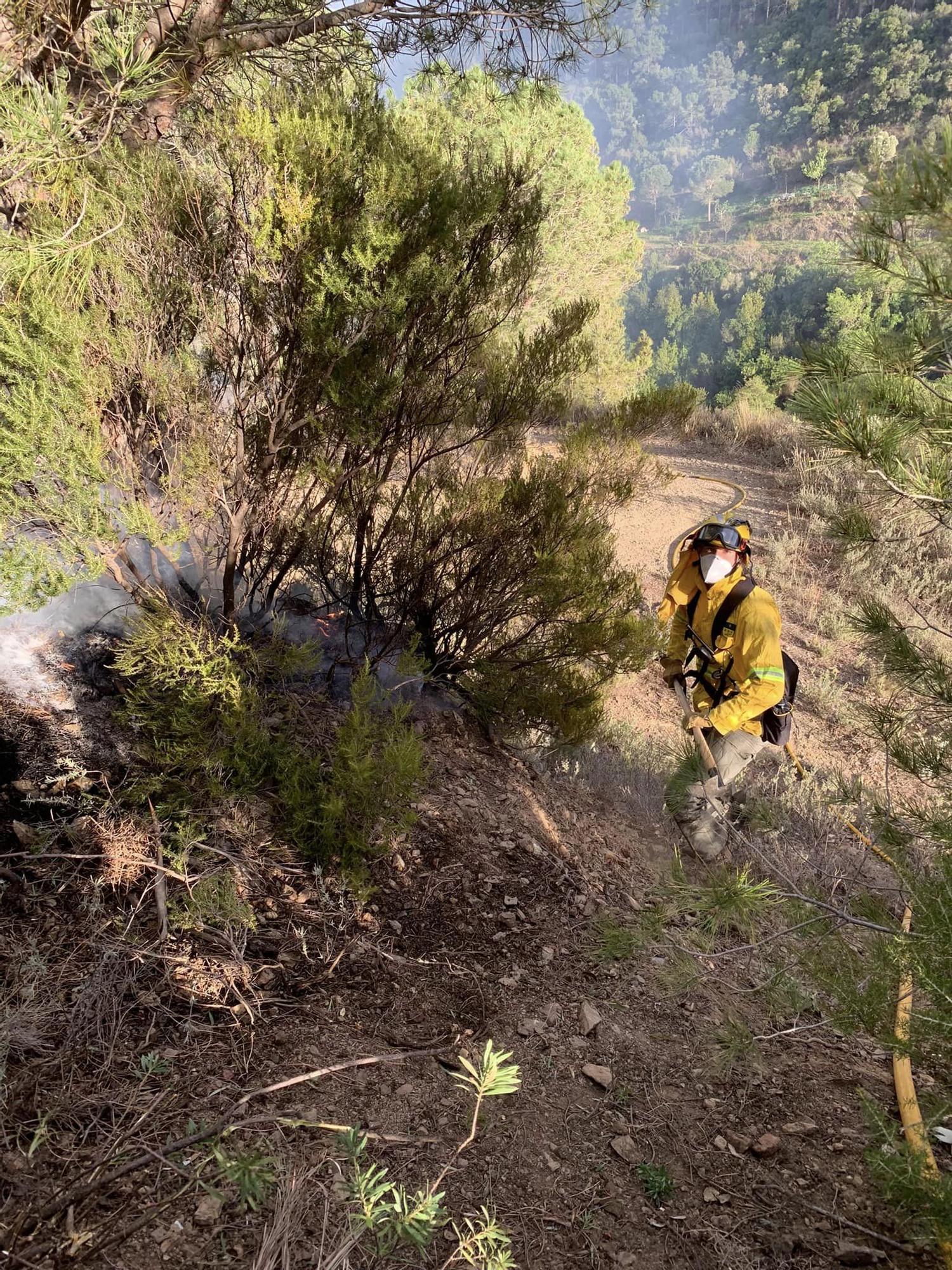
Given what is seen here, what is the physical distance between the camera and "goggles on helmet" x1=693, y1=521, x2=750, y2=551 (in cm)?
379

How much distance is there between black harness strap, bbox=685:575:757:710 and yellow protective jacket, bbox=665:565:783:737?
0.7 inches

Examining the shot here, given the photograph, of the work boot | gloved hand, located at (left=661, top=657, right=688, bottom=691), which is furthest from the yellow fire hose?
gloved hand, located at (left=661, top=657, right=688, bottom=691)

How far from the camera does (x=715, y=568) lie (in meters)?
3.79

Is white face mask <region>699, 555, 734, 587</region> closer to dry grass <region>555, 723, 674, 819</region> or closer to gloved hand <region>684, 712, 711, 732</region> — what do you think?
gloved hand <region>684, 712, 711, 732</region>

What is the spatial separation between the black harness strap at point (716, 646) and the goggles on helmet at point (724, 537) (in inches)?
7.8

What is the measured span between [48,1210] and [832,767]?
598cm

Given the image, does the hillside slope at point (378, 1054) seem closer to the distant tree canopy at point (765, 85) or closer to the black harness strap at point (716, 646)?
the black harness strap at point (716, 646)

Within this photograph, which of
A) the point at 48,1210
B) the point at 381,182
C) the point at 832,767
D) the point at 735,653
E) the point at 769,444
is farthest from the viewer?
the point at 769,444

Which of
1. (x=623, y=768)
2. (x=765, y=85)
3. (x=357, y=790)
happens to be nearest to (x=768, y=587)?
(x=623, y=768)

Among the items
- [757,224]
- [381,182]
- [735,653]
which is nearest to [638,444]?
[735,653]

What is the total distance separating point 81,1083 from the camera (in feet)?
6.05

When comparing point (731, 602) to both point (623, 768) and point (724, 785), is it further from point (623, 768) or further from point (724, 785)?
point (623, 768)

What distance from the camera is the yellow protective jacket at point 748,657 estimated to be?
12.0 ft

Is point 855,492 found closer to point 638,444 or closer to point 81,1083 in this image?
point 638,444
